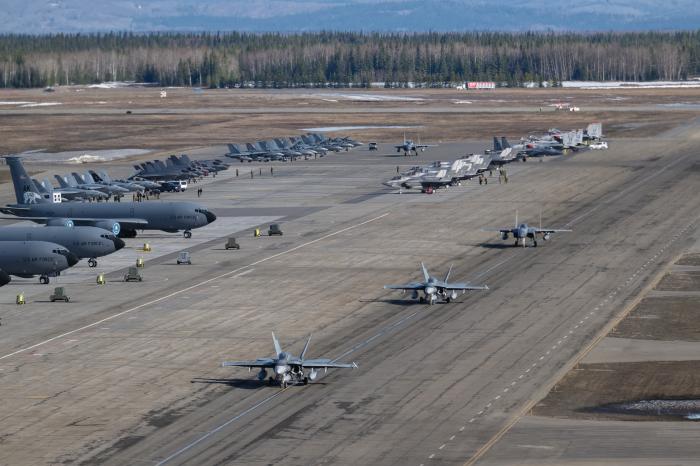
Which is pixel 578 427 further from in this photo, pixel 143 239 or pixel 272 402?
pixel 143 239

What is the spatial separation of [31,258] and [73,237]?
24.5 feet

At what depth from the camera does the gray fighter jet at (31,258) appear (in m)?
102

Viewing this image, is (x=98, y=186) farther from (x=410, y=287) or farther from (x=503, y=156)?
(x=410, y=287)

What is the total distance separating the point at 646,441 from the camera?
6131 centimetres

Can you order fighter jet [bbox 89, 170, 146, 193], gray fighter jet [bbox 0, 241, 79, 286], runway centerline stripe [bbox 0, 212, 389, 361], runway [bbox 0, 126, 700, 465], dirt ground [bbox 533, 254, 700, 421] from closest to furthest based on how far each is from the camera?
runway [bbox 0, 126, 700, 465] < dirt ground [bbox 533, 254, 700, 421] < runway centerline stripe [bbox 0, 212, 389, 361] < gray fighter jet [bbox 0, 241, 79, 286] < fighter jet [bbox 89, 170, 146, 193]

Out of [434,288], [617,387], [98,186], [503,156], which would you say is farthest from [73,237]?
[503,156]

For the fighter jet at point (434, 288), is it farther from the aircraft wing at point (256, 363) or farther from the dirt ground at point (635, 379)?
the aircraft wing at point (256, 363)

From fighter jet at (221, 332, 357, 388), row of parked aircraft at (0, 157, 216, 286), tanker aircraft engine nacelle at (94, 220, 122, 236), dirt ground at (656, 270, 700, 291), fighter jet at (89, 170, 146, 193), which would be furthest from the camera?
fighter jet at (89, 170, 146, 193)

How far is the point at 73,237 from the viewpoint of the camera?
10944 centimetres

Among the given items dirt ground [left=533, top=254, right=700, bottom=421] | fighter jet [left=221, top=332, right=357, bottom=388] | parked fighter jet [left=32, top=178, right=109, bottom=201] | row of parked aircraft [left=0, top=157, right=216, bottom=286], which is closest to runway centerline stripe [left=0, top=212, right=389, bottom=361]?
row of parked aircraft [left=0, top=157, right=216, bottom=286]

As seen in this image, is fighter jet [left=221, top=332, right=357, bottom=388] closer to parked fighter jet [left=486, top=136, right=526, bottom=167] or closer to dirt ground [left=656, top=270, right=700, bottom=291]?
dirt ground [left=656, top=270, right=700, bottom=291]

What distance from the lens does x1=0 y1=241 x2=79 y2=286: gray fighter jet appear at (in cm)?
10231

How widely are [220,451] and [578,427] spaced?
53.3ft

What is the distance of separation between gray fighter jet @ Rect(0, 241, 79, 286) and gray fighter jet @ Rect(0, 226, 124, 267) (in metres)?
4.98
